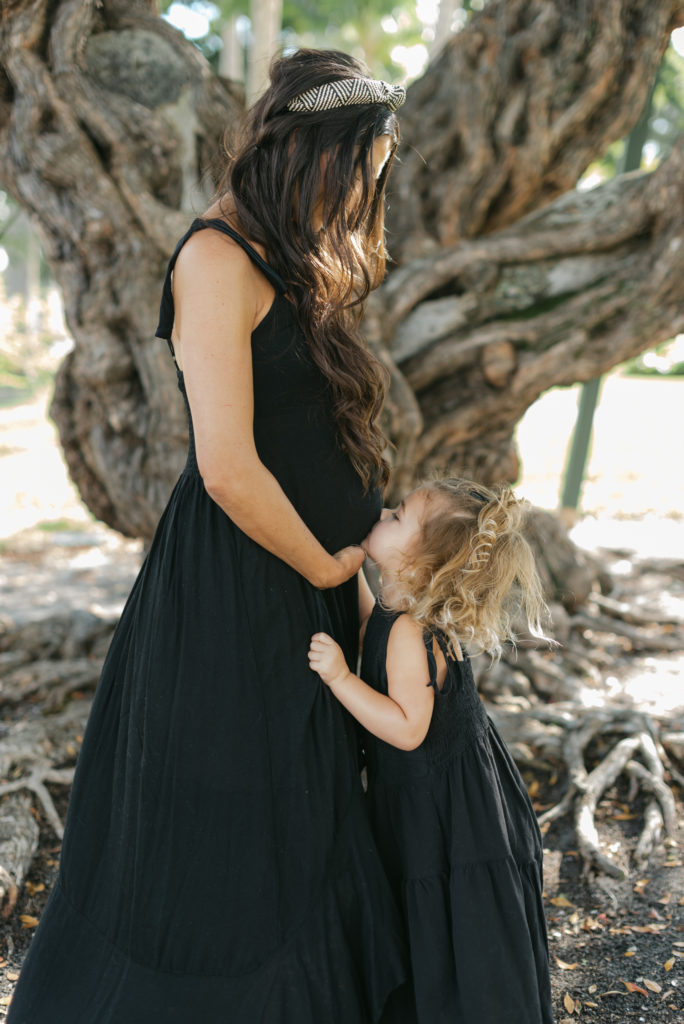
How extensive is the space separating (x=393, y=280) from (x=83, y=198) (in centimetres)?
132

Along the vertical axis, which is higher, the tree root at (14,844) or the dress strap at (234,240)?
the dress strap at (234,240)

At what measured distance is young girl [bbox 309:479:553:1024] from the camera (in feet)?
5.46

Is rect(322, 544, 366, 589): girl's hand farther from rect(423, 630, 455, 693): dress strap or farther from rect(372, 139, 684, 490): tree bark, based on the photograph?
rect(372, 139, 684, 490): tree bark

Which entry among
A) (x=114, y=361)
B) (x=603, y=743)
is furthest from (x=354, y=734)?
(x=114, y=361)

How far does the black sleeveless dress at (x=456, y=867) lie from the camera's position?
168cm

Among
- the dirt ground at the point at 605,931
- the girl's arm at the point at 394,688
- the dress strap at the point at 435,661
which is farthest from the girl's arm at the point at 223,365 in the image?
the dirt ground at the point at 605,931

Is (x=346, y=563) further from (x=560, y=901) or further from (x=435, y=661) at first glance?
(x=560, y=901)

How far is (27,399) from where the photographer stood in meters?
18.1

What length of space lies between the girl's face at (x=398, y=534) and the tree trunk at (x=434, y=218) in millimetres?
1614

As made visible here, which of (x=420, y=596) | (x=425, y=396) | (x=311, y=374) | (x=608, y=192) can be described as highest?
(x=608, y=192)

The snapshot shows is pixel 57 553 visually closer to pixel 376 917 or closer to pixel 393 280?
pixel 393 280

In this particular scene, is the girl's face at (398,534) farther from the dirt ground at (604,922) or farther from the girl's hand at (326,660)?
the dirt ground at (604,922)

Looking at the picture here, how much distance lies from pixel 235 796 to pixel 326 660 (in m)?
0.31

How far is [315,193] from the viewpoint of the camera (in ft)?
4.85
